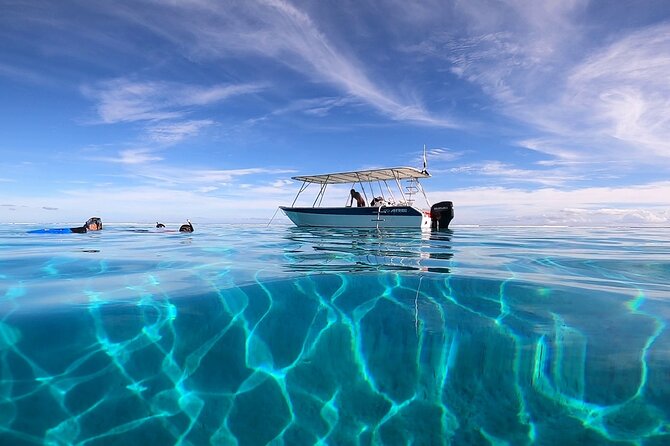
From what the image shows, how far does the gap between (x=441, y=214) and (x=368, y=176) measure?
6368 millimetres

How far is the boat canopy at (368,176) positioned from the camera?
25188mm

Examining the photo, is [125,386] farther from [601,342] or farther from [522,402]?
[601,342]

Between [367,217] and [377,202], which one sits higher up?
[377,202]

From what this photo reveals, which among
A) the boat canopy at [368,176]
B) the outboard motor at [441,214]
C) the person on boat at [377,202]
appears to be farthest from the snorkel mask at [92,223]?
the outboard motor at [441,214]

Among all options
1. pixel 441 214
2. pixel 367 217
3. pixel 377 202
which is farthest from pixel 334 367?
pixel 377 202

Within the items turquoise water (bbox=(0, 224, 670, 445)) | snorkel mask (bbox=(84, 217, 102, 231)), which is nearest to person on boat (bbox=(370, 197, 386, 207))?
snorkel mask (bbox=(84, 217, 102, 231))

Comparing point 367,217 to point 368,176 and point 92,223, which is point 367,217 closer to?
point 368,176

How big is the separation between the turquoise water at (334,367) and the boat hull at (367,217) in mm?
21256

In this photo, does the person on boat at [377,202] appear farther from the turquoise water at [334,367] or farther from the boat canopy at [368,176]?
the turquoise water at [334,367]

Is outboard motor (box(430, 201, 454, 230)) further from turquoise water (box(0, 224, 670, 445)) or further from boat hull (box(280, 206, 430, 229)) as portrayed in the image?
turquoise water (box(0, 224, 670, 445))

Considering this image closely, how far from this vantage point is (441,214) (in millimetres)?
24562

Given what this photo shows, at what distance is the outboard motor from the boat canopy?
2.66 m

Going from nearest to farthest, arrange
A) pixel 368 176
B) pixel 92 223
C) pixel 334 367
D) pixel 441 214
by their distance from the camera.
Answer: pixel 334 367
pixel 92 223
pixel 441 214
pixel 368 176

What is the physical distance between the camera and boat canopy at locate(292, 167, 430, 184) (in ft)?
82.6
